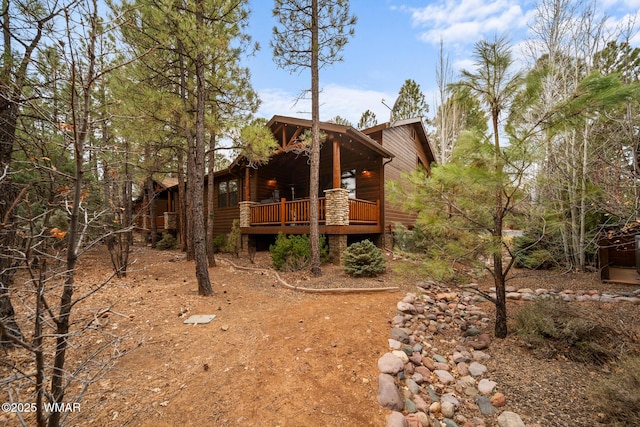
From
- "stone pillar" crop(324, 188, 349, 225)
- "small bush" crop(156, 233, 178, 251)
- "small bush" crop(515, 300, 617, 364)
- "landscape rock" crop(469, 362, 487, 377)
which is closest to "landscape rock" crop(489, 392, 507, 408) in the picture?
"landscape rock" crop(469, 362, 487, 377)

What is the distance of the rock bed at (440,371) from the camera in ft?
8.26

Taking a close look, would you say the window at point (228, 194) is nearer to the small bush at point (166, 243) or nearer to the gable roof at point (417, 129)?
the small bush at point (166, 243)

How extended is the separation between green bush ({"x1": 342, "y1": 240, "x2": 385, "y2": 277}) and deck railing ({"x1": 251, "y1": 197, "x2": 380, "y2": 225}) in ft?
6.64

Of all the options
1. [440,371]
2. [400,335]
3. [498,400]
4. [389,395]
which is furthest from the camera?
[400,335]

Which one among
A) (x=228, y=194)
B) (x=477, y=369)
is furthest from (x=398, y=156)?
(x=477, y=369)

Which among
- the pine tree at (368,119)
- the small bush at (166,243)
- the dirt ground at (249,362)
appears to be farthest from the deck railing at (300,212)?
the pine tree at (368,119)

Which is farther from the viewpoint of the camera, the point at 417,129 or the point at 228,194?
the point at 228,194

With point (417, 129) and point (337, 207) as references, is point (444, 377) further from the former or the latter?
point (417, 129)

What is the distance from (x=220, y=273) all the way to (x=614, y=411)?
7591mm

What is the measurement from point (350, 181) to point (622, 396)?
31.4ft

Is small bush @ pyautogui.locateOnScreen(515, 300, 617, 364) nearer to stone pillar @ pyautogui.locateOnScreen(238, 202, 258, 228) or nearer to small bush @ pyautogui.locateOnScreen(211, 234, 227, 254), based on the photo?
stone pillar @ pyautogui.locateOnScreen(238, 202, 258, 228)

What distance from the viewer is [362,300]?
4.93 meters

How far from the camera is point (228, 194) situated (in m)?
13.9

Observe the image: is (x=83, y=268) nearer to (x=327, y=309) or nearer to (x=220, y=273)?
(x=220, y=273)
